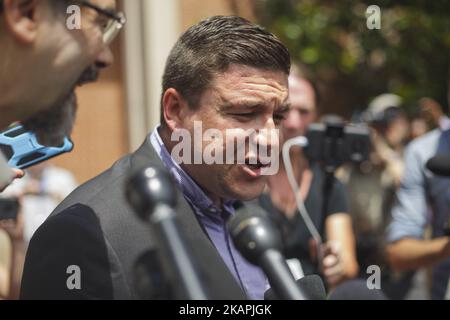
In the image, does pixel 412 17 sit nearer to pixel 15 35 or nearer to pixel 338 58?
pixel 338 58

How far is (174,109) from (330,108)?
249 inches

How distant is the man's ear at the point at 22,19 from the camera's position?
5.39 feet

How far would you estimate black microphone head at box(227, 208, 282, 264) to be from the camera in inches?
59.1

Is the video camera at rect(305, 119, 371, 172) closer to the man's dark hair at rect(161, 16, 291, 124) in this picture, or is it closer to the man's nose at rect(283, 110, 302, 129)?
the man's nose at rect(283, 110, 302, 129)

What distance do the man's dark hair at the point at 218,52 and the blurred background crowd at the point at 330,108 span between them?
1.31m

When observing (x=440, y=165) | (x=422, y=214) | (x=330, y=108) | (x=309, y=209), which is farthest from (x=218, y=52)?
(x=330, y=108)

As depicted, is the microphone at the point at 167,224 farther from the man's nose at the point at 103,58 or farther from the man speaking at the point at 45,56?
the man's nose at the point at 103,58

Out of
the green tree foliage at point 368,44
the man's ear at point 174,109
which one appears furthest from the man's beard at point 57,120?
the green tree foliage at point 368,44

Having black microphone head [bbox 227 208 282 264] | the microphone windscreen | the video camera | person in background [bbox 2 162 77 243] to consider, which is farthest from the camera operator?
black microphone head [bbox 227 208 282 264]

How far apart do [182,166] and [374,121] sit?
16.7 feet

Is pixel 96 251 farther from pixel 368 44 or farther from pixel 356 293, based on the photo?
pixel 368 44

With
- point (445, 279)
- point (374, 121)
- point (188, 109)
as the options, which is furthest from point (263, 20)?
point (188, 109)
